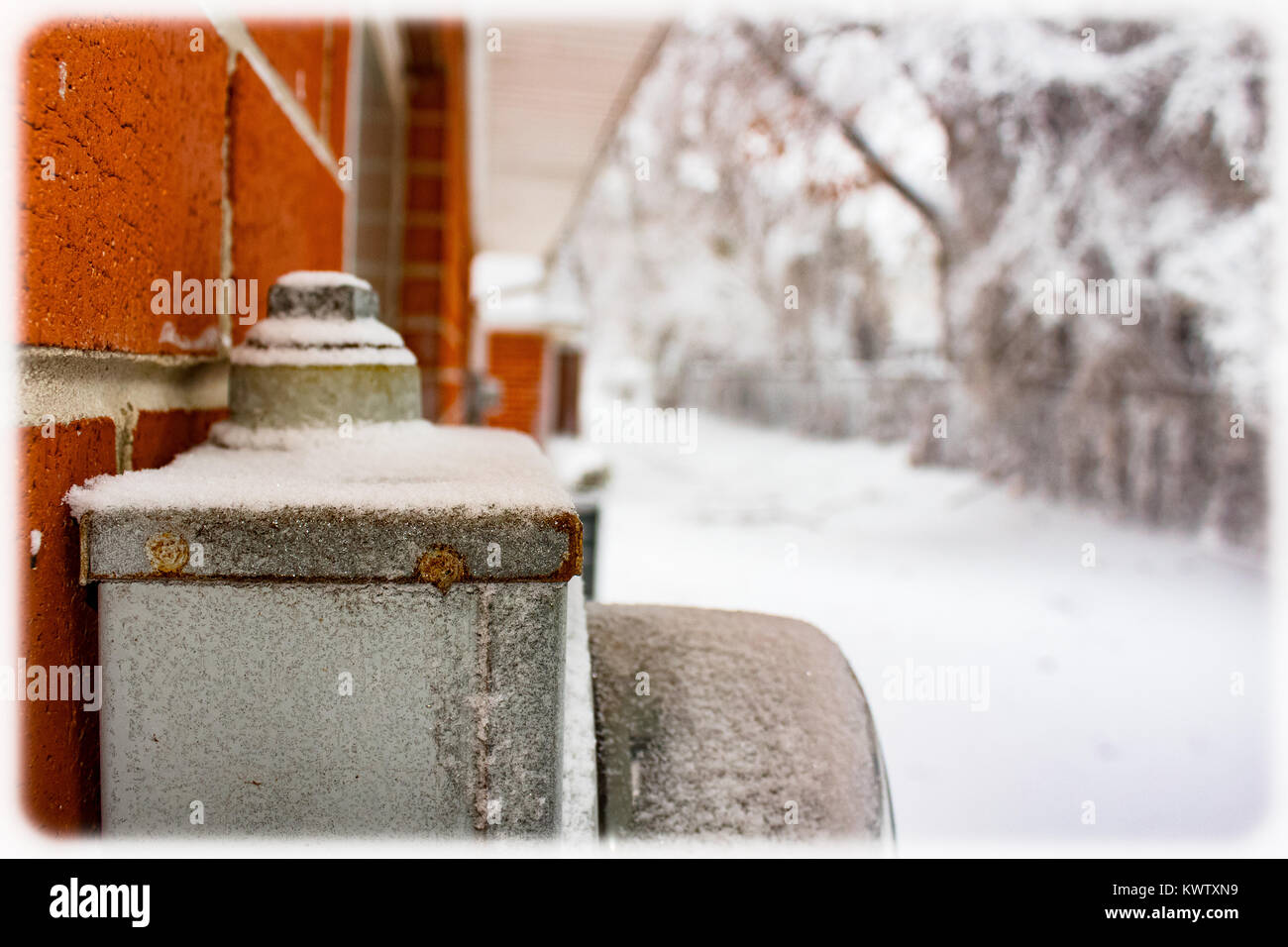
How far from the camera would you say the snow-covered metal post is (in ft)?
1.99

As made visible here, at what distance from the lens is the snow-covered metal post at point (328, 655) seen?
61 cm

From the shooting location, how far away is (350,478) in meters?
0.71

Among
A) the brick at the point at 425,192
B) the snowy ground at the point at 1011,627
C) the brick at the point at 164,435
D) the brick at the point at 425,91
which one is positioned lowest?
the snowy ground at the point at 1011,627

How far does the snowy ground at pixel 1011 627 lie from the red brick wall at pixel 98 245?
3.71 metres

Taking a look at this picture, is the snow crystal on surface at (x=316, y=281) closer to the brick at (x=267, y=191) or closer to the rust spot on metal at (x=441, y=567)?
the brick at (x=267, y=191)

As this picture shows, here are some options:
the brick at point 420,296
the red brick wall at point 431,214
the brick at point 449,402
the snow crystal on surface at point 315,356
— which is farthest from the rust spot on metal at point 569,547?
the brick at point 420,296

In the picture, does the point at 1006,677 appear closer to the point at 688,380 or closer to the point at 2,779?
the point at 2,779

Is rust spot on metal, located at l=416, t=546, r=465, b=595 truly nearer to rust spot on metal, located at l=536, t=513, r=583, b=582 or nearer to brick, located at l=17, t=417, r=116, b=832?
rust spot on metal, located at l=536, t=513, r=583, b=582

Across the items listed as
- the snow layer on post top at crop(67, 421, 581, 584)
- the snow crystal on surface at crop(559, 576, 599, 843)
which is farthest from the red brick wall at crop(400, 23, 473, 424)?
the snow layer on post top at crop(67, 421, 581, 584)

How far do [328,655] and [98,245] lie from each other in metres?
0.33

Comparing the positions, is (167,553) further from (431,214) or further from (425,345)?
(431,214)

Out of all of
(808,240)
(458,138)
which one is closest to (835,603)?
(458,138)

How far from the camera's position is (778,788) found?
818 millimetres
